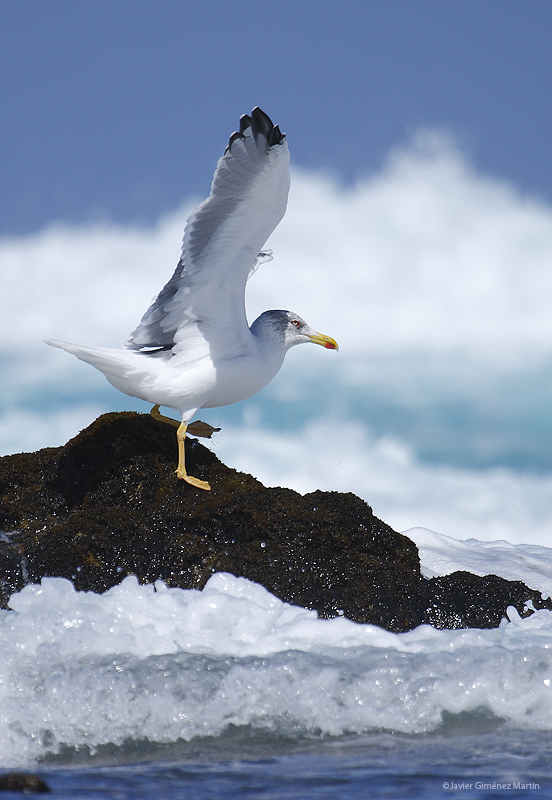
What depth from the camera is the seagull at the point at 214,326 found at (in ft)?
24.4

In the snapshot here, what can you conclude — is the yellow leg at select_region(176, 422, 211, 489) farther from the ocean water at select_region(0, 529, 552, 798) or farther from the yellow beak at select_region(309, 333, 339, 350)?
the yellow beak at select_region(309, 333, 339, 350)

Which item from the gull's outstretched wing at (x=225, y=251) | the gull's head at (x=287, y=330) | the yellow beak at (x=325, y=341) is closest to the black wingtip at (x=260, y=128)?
the gull's outstretched wing at (x=225, y=251)

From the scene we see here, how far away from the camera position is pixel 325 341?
354 inches

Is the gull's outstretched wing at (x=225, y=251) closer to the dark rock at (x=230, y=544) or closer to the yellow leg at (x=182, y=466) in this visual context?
the yellow leg at (x=182, y=466)

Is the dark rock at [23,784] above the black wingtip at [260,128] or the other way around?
the other way around

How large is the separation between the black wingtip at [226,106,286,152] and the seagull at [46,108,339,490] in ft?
0.59

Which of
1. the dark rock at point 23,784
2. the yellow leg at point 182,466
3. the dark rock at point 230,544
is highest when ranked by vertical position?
the yellow leg at point 182,466

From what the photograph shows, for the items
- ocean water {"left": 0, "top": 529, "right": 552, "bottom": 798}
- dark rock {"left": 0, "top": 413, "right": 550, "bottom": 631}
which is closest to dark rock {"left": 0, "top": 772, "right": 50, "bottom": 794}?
ocean water {"left": 0, "top": 529, "right": 552, "bottom": 798}

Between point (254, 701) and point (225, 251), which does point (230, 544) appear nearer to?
point (254, 701)

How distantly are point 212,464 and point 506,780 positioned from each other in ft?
17.2

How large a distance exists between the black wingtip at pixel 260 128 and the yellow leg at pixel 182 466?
9.47 ft

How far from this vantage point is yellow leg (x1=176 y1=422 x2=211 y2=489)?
25.9ft

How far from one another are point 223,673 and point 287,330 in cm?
471

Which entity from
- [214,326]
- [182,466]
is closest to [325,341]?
[214,326]
